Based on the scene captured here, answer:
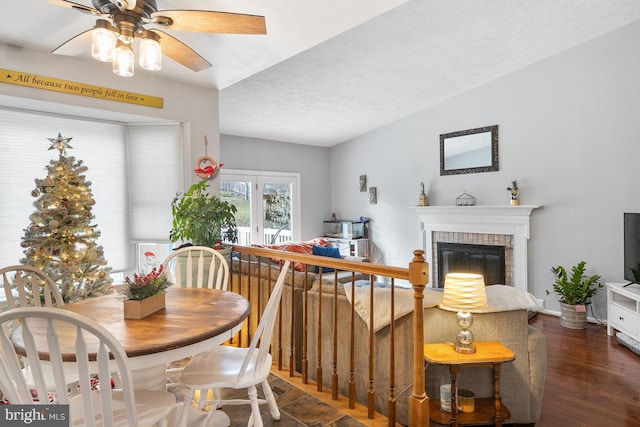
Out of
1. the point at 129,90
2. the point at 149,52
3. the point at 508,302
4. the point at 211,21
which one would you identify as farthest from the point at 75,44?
the point at 508,302

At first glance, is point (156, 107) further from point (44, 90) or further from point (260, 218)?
point (260, 218)

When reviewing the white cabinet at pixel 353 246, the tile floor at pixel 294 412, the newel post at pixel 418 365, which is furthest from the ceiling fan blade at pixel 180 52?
the white cabinet at pixel 353 246

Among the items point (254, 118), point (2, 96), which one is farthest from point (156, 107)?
point (254, 118)

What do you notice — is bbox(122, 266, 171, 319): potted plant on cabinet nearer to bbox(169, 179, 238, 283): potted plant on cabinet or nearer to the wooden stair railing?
the wooden stair railing

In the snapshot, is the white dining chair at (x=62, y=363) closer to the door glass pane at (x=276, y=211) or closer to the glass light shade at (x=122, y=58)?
the glass light shade at (x=122, y=58)

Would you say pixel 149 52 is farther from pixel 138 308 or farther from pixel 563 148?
pixel 563 148

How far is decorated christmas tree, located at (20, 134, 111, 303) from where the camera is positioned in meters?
2.68

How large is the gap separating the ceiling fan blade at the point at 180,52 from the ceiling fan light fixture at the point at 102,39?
30 centimetres

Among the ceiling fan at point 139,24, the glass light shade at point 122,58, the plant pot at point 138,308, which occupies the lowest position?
the plant pot at point 138,308

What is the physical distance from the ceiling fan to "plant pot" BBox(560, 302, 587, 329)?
456 cm

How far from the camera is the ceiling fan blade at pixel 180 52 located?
6.70 feet

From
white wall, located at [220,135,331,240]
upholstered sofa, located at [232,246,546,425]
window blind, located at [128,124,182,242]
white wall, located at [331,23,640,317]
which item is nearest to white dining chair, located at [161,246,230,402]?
window blind, located at [128,124,182,242]

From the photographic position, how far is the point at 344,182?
764cm

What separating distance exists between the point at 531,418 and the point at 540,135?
3851mm
